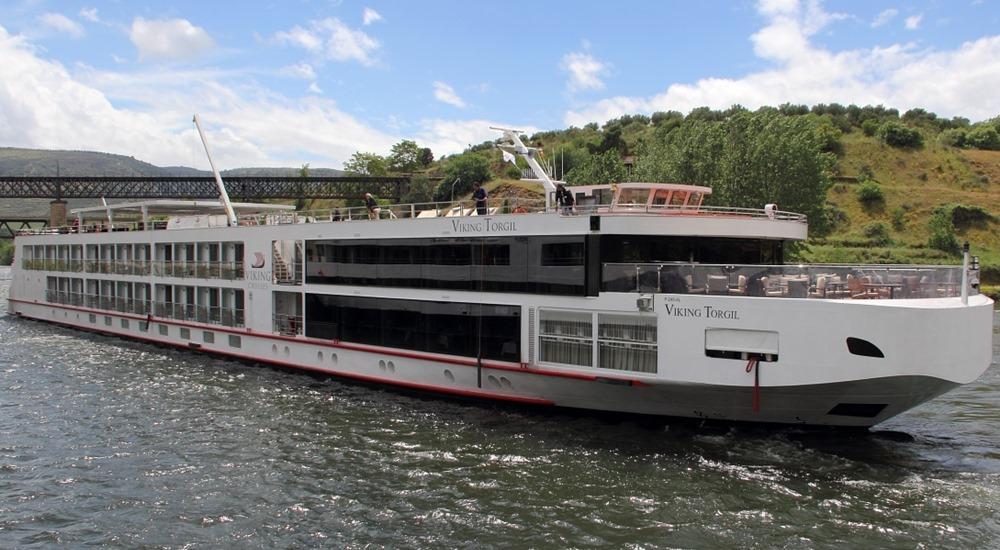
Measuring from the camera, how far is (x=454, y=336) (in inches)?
739

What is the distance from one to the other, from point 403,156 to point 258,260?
104431 mm

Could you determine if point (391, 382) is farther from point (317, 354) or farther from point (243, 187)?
point (243, 187)

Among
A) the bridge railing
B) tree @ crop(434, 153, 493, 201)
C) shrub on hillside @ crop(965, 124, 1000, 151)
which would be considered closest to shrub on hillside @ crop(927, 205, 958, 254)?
shrub on hillside @ crop(965, 124, 1000, 151)

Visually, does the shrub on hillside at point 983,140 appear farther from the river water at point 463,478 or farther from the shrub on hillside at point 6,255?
the shrub on hillside at point 6,255

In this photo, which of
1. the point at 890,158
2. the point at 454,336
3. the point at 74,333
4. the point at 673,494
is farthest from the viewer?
the point at 890,158

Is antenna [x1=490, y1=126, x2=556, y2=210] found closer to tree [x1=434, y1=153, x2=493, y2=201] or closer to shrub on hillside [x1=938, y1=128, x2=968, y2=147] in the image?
tree [x1=434, y1=153, x2=493, y2=201]

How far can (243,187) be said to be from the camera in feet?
364

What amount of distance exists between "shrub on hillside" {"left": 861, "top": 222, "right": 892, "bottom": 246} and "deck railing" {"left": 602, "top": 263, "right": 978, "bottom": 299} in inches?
1919

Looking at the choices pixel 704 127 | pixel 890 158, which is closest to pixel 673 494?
pixel 704 127

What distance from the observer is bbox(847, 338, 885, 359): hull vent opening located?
13312 mm

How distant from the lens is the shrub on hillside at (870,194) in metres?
67.6

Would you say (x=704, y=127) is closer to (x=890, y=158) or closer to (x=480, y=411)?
(x=480, y=411)

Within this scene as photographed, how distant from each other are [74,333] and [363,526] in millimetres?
28277

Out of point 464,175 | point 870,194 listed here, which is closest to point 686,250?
point 870,194
